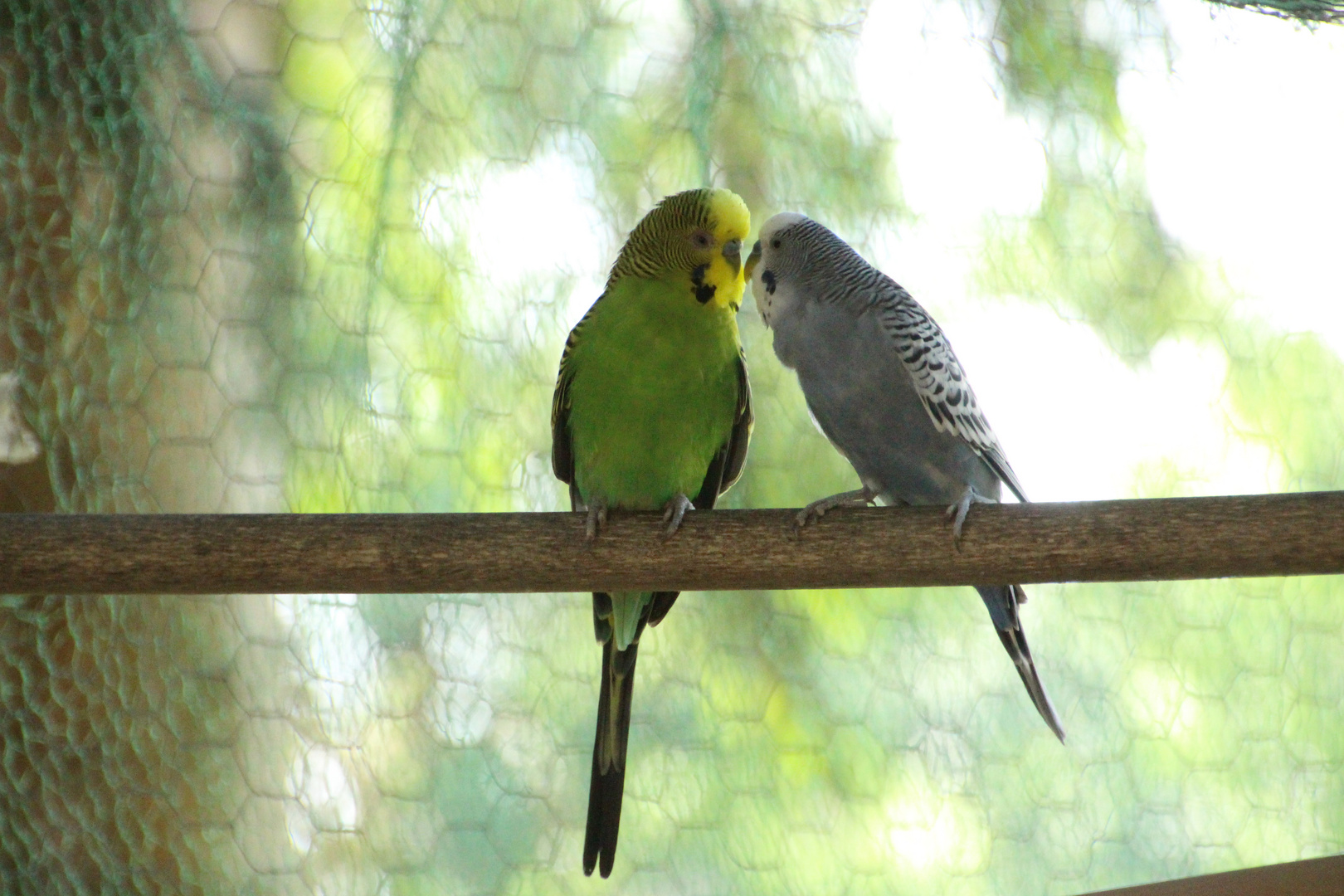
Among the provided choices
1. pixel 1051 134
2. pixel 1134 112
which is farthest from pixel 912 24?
pixel 1134 112

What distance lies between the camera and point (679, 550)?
115 cm

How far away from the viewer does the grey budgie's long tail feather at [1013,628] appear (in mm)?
1362

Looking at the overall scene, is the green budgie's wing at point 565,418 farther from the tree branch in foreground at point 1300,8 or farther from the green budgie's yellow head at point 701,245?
the tree branch in foreground at point 1300,8

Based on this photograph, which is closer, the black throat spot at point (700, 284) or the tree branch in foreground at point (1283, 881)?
the tree branch in foreground at point (1283, 881)

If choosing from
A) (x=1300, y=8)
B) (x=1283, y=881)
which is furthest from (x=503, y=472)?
(x=1300, y=8)

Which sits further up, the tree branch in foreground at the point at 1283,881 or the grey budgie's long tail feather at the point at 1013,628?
the grey budgie's long tail feather at the point at 1013,628

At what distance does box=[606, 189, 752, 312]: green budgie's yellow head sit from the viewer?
4.74ft

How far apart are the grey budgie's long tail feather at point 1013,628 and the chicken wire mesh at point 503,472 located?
44 centimetres

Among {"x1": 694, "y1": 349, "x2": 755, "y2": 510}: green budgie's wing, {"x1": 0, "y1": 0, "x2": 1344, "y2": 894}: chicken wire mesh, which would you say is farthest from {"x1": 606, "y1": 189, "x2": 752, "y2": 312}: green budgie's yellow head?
{"x1": 0, "y1": 0, "x2": 1344, "y2": 894}: chicken wire mesh

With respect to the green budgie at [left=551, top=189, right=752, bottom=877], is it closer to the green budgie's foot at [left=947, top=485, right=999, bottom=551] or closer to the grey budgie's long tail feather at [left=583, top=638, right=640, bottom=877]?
the grey budgie's long tail feather at [left=583, top=638, right=640, bottom=877]

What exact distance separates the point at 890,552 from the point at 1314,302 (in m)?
1.34

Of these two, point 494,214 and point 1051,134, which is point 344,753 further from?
point 1051,134

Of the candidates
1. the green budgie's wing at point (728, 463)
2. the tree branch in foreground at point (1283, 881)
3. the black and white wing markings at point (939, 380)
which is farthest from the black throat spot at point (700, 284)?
the tree branch in foreground at point (1283, 881)

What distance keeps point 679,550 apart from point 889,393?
0.41 meters
